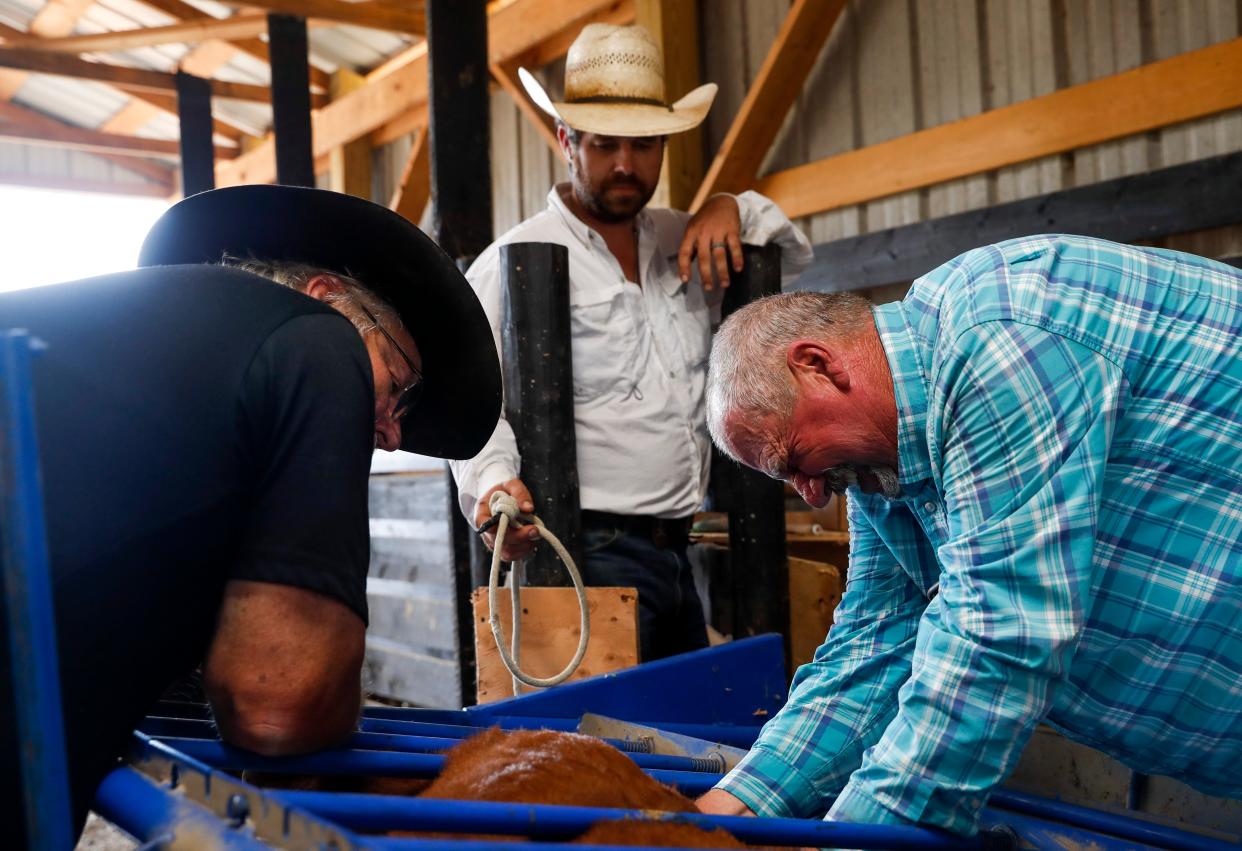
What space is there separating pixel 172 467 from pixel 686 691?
1.63m

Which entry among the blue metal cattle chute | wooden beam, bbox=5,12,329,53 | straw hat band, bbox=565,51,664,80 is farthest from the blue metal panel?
wooden beam, bbox=5,12,329,53

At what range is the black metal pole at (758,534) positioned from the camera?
131 inches

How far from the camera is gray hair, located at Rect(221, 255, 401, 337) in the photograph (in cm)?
175

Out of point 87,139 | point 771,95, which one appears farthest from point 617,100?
point 87,139

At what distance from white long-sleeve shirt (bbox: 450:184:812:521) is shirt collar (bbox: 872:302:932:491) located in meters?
1.48

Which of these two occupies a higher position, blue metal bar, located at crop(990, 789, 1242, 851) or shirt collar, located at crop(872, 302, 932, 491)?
shirt collar, located at crop(872, 302, 932, 491)

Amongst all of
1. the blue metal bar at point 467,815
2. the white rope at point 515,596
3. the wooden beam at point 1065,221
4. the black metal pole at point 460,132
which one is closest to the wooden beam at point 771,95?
the wooden beam at point 1065,221

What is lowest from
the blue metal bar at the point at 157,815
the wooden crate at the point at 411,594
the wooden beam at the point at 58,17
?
the wooden crate at the point at 411,594

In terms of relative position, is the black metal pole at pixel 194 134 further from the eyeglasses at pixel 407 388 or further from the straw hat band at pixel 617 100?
the eyeglasses at pixel 407 388

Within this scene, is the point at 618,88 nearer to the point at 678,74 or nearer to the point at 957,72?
the point at 957,72

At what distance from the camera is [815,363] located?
66.5 inches

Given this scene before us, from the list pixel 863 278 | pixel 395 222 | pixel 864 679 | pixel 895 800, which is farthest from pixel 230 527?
pixel 863 278

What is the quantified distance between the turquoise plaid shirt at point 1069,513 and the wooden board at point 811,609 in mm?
1781

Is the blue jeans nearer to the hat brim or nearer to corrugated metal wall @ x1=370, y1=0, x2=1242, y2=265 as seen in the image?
the hat brim
